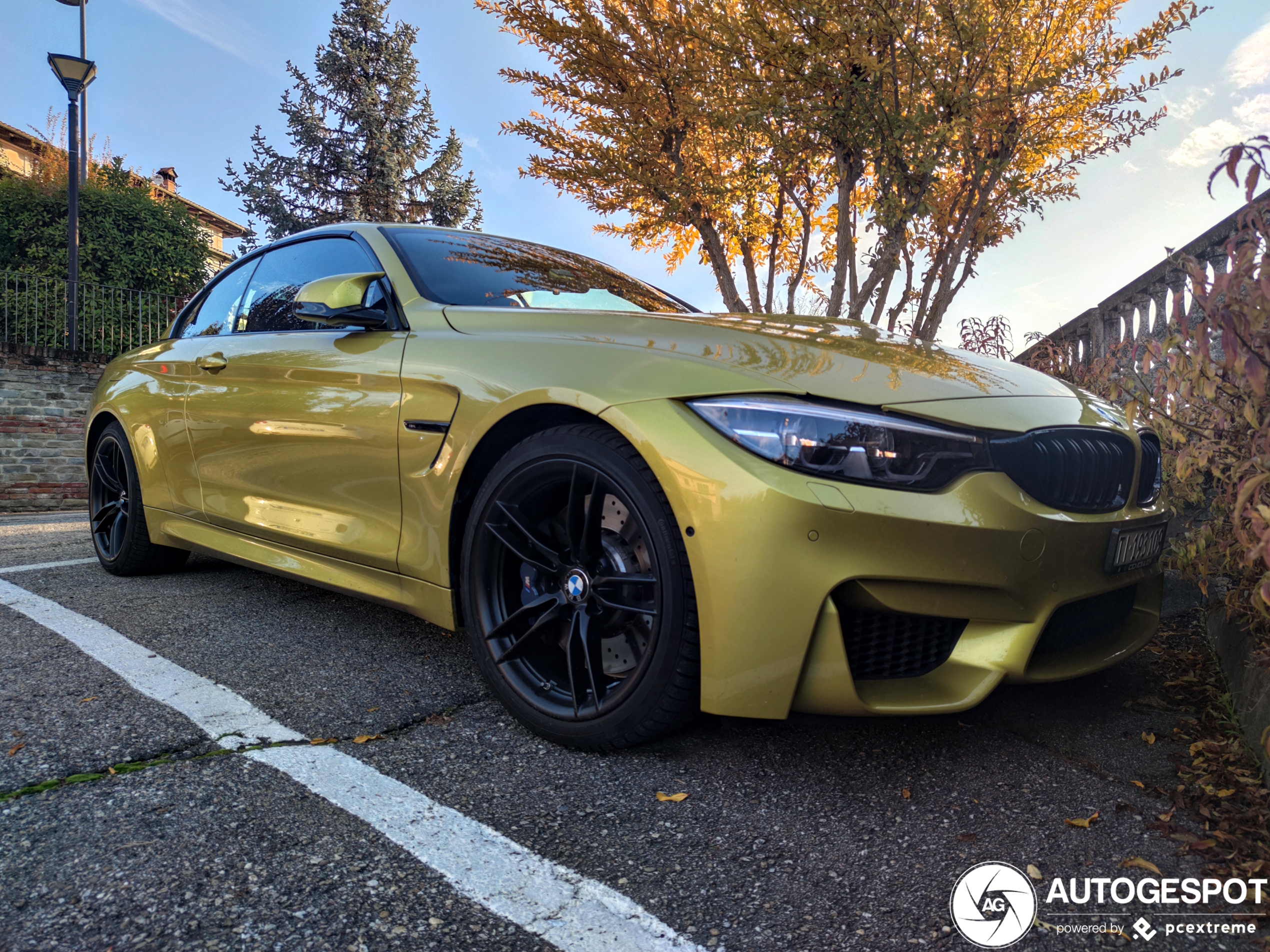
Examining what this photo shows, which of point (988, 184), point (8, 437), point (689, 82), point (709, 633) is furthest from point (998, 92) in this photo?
point (8, 437)

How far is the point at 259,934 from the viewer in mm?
1294

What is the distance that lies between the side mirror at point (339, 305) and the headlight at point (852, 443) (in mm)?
1346

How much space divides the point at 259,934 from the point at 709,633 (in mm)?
933

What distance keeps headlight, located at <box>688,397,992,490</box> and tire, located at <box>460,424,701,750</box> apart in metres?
0.25

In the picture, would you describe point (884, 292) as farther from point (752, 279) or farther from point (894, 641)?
point (894, 641)

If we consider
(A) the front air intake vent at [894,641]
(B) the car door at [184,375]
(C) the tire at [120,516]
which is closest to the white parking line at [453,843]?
(A) the front air intake vent at [894,641]

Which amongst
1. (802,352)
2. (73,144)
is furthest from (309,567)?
(73,144)

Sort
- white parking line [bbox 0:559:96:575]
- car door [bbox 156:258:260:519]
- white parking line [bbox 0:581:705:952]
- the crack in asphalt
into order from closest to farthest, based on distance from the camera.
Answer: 1. white parking line [bbox 0:581:705:952]
2. the crack in asphalt
3. car door [bbox 156:258:260:519]
4. white parking line [bbox 0:559:96:575]

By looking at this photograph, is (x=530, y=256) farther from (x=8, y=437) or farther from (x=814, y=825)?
(x=8, y=437)

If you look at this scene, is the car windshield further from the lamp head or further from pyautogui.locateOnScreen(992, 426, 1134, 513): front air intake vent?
the lamp head

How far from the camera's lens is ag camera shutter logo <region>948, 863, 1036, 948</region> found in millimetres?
1348

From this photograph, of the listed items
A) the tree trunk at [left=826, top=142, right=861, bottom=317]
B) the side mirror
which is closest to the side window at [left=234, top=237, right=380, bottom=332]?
the side mirror

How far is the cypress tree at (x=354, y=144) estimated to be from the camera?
20.6 m
